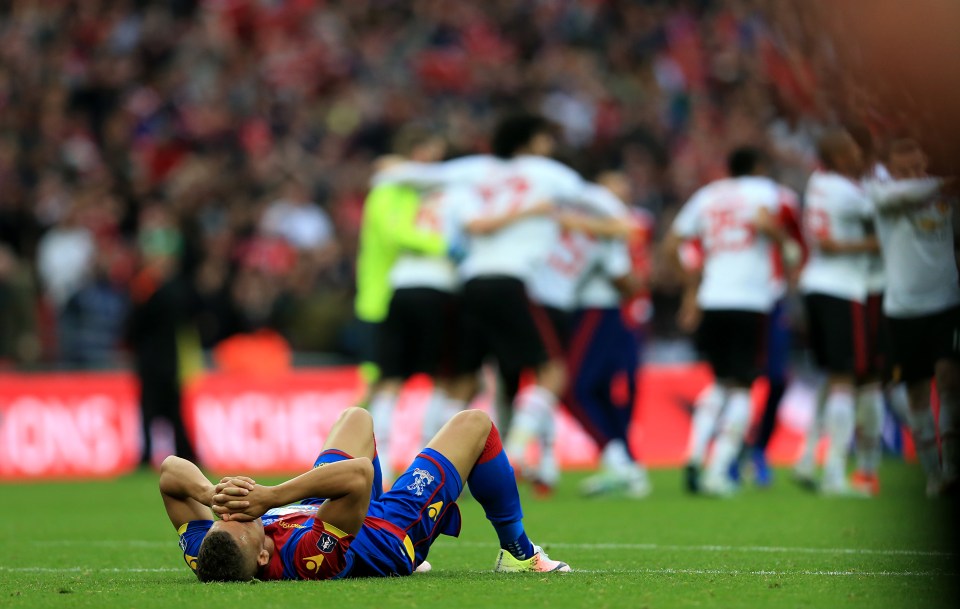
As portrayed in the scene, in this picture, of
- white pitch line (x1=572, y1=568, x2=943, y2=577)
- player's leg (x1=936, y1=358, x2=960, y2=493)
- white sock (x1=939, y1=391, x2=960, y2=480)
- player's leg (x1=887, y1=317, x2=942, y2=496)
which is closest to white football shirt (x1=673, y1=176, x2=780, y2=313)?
player's leg (x1=887, y1=317, x2=942, y2=496)

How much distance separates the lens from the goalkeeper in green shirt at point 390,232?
1223 centimetres

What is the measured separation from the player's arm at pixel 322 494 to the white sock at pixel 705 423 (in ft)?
20.9

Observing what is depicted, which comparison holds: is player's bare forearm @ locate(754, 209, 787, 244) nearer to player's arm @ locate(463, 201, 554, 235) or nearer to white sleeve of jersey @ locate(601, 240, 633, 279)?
white sleeve of jersey @ locate(601, 240, 633, 279)

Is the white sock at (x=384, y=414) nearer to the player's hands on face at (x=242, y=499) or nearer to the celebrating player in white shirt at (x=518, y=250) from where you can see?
the celebrating player in white shirt at (x=518, y=250)

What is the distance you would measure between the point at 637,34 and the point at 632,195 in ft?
15.2

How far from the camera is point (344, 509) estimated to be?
5.72m

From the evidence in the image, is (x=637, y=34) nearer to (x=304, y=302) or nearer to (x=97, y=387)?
(x=304, y=302)

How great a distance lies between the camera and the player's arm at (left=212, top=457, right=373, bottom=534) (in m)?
5.47

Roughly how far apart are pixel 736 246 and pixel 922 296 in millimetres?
5231

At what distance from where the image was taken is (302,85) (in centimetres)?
2367

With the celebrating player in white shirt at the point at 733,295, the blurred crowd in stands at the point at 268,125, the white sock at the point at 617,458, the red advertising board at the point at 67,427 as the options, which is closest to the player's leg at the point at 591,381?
the white sock at the point at 617,458

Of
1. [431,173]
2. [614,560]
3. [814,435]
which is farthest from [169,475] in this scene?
[814,435]

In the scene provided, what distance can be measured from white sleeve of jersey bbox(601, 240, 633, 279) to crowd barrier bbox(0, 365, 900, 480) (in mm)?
4610

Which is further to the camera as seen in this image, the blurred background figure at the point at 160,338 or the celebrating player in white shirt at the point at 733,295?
the blurred background figure at the point at 160,338
